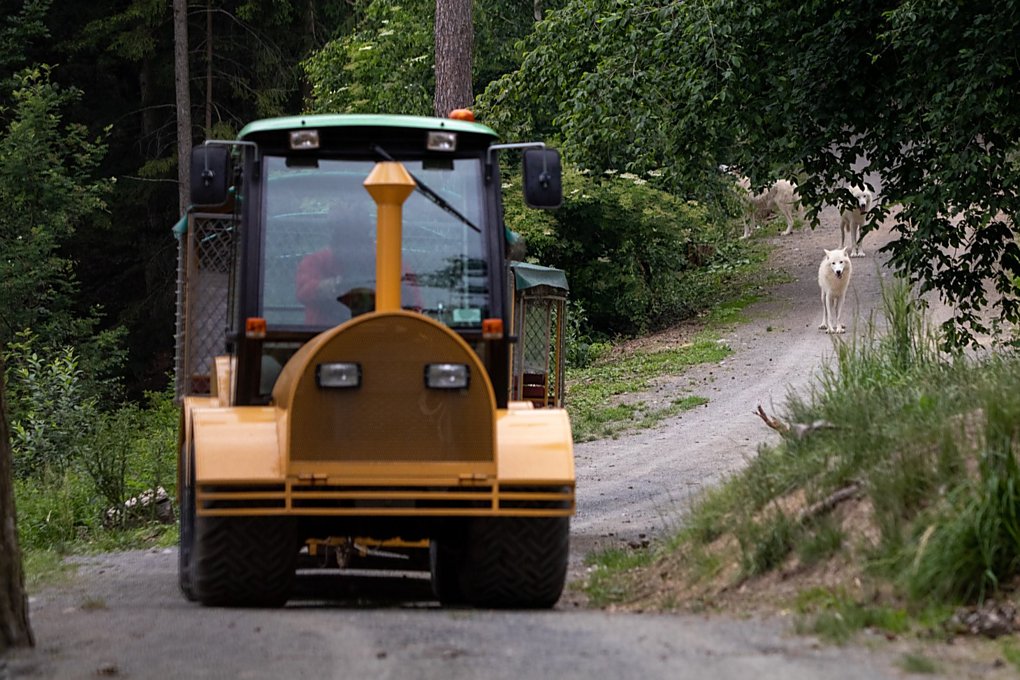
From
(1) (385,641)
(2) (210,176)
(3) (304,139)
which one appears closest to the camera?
(1) (385,641)

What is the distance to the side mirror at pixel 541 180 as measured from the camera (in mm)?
8258

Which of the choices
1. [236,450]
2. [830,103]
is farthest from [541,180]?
[830,103]

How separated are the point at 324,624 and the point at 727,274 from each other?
2460 centimetres

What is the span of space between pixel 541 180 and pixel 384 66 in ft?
71.4

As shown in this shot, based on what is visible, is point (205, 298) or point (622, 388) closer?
point (205, 298)

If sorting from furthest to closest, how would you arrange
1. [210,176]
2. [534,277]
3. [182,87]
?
[182,87] → [534,277] → [210,176]

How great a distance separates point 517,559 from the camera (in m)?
7.73

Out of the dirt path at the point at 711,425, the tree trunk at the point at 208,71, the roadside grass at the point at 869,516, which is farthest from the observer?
the tree trunk at the point at 208,71

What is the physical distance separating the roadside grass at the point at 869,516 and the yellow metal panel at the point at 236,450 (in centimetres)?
231

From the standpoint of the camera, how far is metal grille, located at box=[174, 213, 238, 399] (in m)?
9.70

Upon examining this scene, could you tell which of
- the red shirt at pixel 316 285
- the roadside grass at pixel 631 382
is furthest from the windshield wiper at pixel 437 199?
the roadside grass at pixel 631 382

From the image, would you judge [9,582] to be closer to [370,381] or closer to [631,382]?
[370,381]

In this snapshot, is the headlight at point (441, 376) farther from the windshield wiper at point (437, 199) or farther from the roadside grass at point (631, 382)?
the roadside grass at point (631, 382)

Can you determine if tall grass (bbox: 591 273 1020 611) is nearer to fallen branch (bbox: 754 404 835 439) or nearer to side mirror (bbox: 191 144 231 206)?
fallen branch (bbox: 754 404 835 439)
